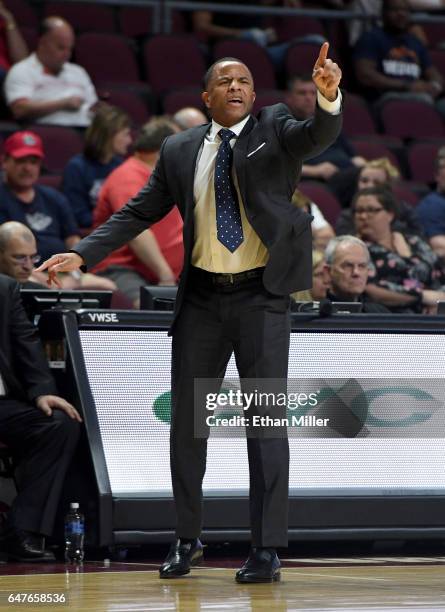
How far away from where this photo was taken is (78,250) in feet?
13.9

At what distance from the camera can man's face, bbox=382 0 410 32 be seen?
32.9 feet

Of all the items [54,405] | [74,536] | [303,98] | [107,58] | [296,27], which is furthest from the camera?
[296,27]

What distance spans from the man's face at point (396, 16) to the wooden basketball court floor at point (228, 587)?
6.02 metres

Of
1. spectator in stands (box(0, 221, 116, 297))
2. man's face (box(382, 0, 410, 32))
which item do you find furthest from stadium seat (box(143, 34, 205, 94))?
spectator in stands (box(0, 221, 116, 297))

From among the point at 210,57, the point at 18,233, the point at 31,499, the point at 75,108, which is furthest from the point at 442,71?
the point at 31,499

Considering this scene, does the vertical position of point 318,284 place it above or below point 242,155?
below

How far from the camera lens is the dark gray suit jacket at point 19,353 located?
201 inches

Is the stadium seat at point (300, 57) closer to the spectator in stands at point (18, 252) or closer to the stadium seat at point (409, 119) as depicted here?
the stadium seat at point (409, 119)

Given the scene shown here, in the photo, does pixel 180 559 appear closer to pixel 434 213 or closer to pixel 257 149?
pixel 257 149

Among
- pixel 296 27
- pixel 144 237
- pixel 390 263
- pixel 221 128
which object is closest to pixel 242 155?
pixel 221 128

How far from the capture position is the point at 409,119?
387 inches

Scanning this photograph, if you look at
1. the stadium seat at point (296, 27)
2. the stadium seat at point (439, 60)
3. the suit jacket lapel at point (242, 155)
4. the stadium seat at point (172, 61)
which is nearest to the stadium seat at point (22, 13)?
the stadium seat at point (172, 61)

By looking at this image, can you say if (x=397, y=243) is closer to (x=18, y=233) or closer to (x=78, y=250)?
(x=18, y=233)

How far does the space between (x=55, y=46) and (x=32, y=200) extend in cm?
159
